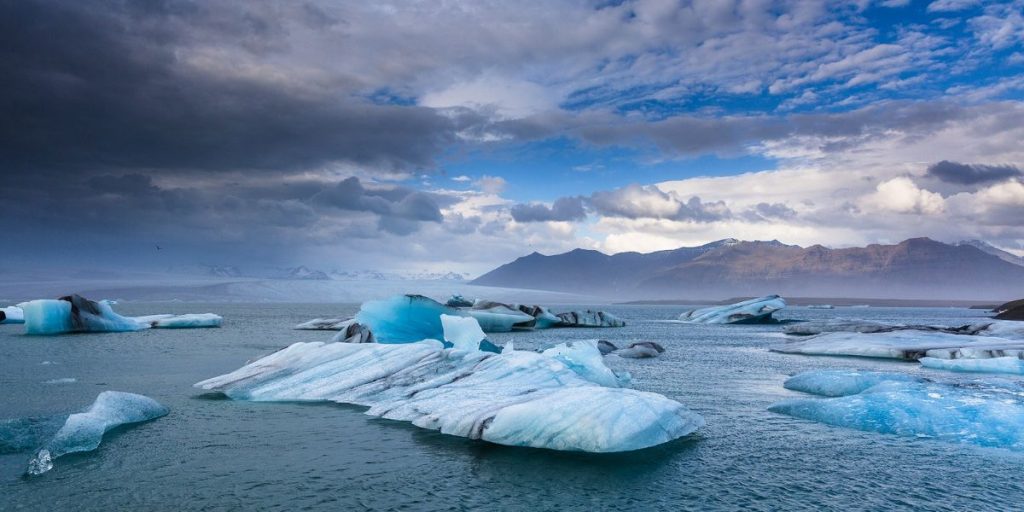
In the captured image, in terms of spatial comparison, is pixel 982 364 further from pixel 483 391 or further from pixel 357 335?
pixel 357 335

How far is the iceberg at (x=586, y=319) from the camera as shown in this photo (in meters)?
51.0

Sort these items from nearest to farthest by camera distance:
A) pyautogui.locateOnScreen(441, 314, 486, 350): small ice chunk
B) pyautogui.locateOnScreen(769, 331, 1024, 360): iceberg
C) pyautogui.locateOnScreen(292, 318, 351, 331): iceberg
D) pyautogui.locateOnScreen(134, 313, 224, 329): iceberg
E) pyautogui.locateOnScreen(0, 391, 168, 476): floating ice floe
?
pyautogui.locateOnScreen(0, 391, 168, 476): floating ice floe → pyautogui.locateOnScreen(441, 314, 486, 350): small ice chunk → pyautogui.locateOnScreen(769, 331, 1024, 360): iceberg → pyautogui.locateOnScreen(134, 313, 224, 329): iceberg → pyautogui.locateOnScreen(292, 318, 351, 331): iceberg

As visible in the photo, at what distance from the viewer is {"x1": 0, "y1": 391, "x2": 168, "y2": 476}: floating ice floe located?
8555 millimetres

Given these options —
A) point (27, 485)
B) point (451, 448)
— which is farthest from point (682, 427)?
point (27, 485)

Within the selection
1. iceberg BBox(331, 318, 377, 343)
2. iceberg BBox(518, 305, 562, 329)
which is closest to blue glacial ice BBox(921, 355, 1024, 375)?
iceberg BBox(331, 318, 377, 343)

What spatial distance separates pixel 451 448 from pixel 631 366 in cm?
1271

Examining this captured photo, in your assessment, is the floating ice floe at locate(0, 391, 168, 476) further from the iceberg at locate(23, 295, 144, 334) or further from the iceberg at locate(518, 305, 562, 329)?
the iceberg at locate(518, 305, 562, 329)

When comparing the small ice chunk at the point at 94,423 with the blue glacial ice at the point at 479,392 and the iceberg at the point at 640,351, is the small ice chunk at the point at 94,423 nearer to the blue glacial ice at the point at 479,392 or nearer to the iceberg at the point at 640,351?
the blue glacial ice at the point at 479,392

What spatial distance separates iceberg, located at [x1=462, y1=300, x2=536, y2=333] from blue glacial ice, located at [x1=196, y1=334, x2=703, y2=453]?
27.2 meters

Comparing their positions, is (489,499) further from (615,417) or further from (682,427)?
(682,427)

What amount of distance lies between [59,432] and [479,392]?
6469 mm

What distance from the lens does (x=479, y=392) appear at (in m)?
11.9

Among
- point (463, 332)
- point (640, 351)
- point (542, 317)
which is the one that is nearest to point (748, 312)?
point (542, 317)

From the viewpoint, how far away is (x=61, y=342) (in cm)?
2959
